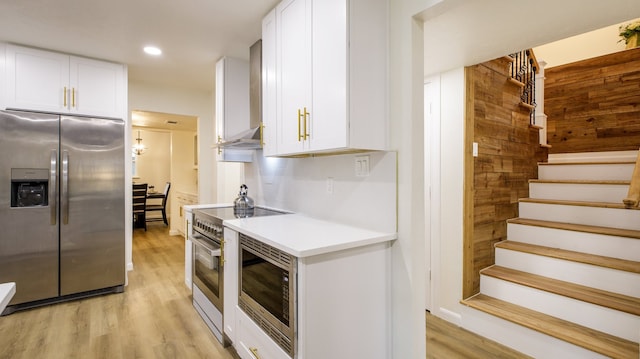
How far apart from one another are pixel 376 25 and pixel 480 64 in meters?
1.47

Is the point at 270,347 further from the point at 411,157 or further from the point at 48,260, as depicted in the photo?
the point at 48,260

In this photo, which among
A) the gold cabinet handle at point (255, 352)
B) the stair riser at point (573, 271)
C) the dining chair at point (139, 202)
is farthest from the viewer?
the dining chair at point (139, 202)

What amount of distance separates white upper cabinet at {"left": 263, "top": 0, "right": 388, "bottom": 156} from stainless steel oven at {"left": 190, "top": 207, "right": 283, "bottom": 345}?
85cm

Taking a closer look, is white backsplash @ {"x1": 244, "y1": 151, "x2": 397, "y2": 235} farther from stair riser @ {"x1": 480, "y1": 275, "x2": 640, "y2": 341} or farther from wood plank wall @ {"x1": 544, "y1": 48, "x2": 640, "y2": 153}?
wood plank wall @ {"x1": 544, "y1": 48, "x2": 640, "y2": 153}

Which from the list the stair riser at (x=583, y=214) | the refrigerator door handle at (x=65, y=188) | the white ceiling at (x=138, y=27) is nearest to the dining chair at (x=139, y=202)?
the refrigerator door handle at (x=65, y=188)

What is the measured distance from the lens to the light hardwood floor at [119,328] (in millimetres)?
2148

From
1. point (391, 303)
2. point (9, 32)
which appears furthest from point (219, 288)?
point (9, 32)

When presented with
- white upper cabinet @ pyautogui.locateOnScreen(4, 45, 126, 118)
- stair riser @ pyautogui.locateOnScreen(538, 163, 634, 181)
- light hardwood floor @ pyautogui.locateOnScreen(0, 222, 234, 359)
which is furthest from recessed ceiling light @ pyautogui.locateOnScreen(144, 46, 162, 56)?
stair riser @ pyautogui.locateOnScreen(538, 163, 634, 181)

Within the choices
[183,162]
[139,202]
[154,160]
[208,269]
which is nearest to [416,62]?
[208,269]

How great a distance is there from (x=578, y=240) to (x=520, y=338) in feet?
3.36

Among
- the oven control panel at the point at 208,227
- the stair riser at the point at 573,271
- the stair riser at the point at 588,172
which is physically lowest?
the stair riser at the point at 573,271

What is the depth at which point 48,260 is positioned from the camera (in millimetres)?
2836

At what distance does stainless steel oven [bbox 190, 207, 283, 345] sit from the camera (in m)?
2.21

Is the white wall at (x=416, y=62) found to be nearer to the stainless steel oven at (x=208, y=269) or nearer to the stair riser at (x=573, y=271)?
the stainless steel oven at (x=208, y=269)
